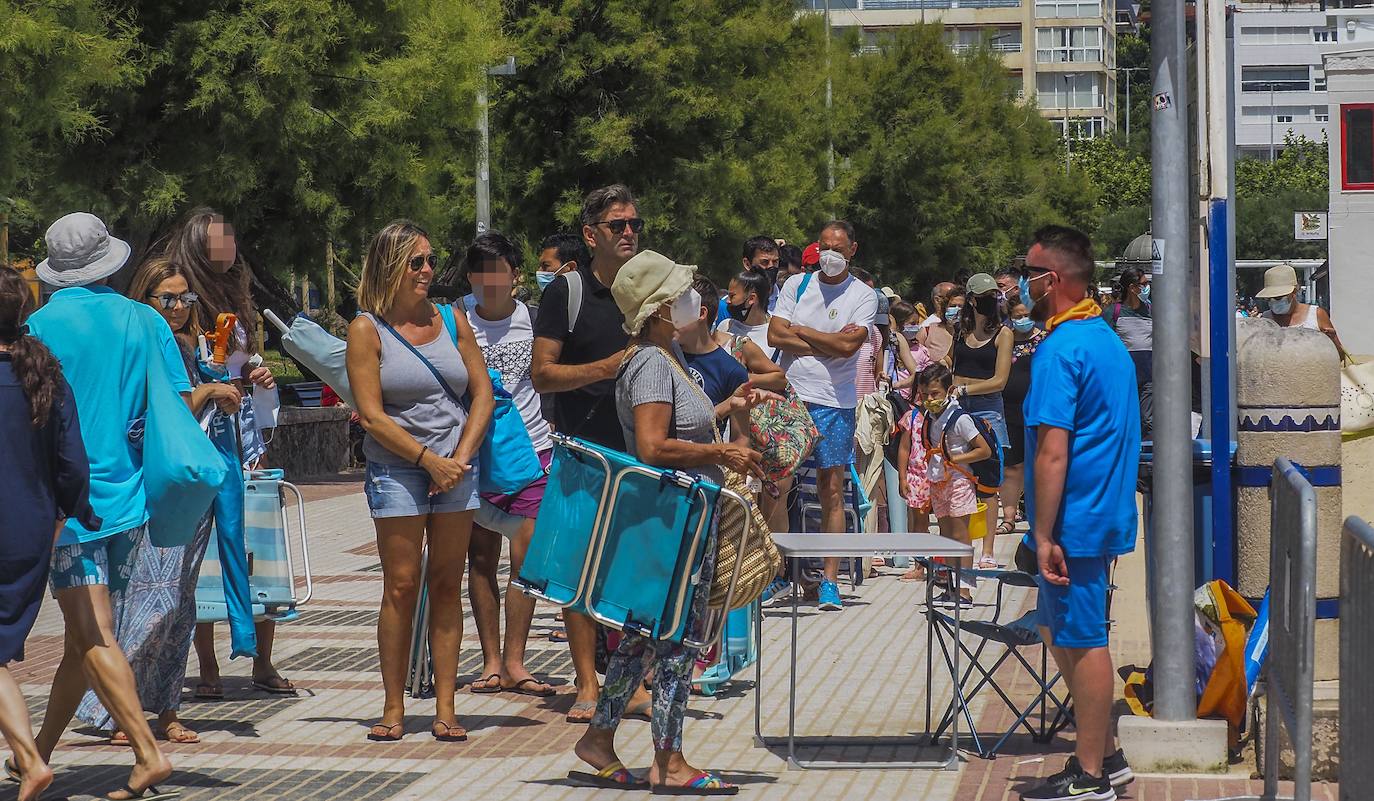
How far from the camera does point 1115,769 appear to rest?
20.0 ft

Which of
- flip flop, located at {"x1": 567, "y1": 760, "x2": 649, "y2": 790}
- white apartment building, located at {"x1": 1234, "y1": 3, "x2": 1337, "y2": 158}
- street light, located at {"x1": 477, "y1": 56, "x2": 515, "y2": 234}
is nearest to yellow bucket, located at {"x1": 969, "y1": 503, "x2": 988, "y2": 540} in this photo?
flip flop, located at {"x1": 567, "y1": 760, "x2": 649, "y2": 790}

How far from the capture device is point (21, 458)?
5.72 meters

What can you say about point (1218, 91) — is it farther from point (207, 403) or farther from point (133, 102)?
point (133, 102)

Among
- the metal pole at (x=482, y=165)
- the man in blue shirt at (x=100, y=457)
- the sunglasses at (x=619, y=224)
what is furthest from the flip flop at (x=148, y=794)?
the metal pole at (x=482, y=165)

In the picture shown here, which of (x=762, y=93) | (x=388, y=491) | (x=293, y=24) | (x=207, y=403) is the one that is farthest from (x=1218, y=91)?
(x=762, y=93)

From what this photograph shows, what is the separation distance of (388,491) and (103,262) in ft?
4.36

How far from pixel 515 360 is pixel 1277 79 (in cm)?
12301

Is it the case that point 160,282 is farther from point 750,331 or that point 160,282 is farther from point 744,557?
point 750,331

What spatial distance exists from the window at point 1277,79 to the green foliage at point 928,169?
75382 millimetres

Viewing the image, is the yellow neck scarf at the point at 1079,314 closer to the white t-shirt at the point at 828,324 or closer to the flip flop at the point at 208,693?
the flip flop at the point at 208,693

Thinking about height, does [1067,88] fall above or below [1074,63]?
below

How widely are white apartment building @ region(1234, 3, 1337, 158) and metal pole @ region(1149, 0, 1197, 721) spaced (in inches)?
4667

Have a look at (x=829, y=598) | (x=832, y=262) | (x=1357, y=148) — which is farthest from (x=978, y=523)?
(x=1357, y=148)

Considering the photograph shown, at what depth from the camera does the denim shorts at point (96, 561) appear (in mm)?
6027
